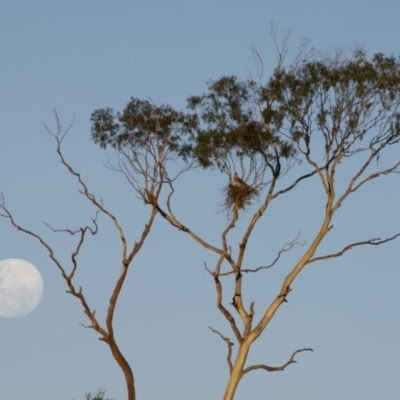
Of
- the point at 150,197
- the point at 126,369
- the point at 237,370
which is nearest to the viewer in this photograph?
the point at 126,369

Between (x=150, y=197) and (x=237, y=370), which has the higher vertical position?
(x=150, y=197)

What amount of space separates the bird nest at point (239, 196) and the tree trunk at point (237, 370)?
2325 mm

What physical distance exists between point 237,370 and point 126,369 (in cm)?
172

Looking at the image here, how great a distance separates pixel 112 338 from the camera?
2097 cm

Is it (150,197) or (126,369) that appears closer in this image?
(126,369)

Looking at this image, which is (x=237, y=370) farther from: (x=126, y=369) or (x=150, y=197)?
(x=150, y=197)

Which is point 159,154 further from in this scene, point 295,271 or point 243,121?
point 295,271

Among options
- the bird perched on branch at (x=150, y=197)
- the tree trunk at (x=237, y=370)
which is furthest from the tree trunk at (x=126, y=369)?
the bird perched on branch at (x=150, y=197)

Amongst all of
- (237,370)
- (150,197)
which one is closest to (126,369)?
(237,370)

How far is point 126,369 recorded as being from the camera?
20.9 meters

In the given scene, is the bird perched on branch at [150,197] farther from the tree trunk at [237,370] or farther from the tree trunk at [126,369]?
the tree trunk at [237,370]

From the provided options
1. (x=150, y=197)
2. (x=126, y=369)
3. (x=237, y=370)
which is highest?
(x=150, y=197)

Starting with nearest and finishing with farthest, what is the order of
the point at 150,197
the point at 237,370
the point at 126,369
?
the point at 126,369 → the point at 237,370 → the point at 150,197

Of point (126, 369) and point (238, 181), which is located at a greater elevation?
point (238, 181)
